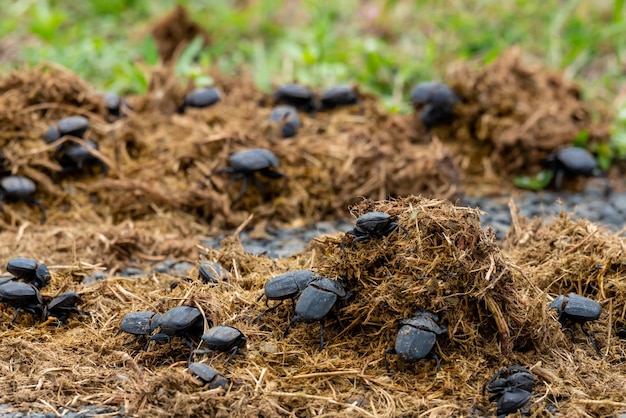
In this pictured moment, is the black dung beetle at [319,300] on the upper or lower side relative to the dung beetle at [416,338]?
upper

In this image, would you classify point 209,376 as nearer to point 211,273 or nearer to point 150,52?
point 211,273

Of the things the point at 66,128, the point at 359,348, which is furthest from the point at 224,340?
the point at 66,128

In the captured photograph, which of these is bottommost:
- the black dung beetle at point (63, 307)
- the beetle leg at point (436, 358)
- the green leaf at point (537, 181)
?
the green leaf at point (537, 181)

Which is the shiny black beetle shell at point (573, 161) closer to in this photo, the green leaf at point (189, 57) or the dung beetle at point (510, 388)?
the green leaf at point (189, 57)

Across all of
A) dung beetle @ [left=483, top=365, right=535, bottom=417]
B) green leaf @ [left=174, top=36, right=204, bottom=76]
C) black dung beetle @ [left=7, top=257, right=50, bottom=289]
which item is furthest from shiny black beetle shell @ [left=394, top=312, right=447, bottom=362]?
green leaf @ [left=174, top=36, right=204, bottom=76]

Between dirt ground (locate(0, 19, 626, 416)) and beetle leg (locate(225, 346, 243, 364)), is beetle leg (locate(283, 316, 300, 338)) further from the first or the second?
beetle leg (locate(225, 346, 243, 364))

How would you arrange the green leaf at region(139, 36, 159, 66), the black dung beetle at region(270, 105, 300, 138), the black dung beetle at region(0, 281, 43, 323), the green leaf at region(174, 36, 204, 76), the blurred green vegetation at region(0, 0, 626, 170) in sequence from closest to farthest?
1. the black dung beetle at region(0, 281, 43, 323)
2. the black dung beetle at region(270, 105, 300, 138)
3. the green leaf at region(174, 36, 204, 76)
4. the green leaf at region(139, 36, 159, 66)
5. the blurred green vegetation at region(0, 0, 626, 170)

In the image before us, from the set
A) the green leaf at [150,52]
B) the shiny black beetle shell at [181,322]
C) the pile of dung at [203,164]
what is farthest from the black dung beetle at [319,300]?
the green leaf at [150,52]
